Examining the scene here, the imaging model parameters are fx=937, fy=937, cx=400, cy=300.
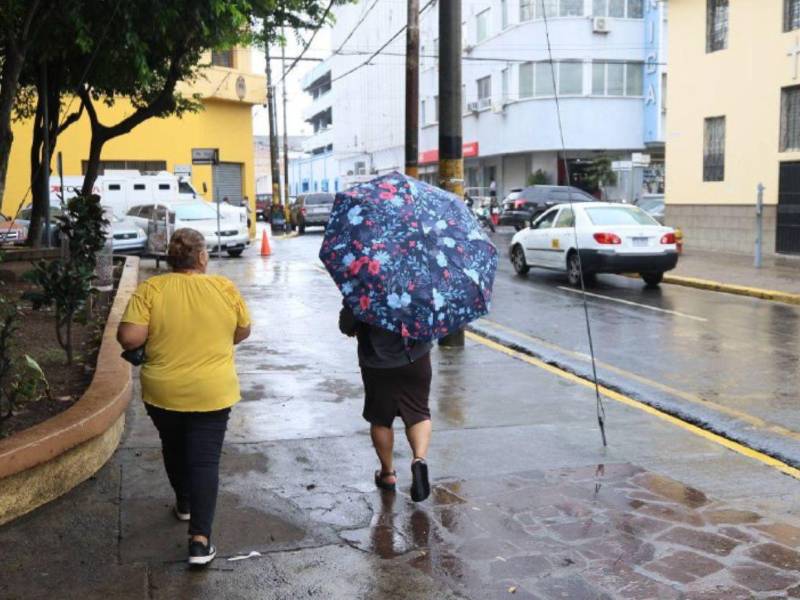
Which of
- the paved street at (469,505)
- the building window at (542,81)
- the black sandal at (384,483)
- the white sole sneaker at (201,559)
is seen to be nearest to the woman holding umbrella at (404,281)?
the black sandal at (384,483)

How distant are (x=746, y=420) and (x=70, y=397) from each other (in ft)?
16.3

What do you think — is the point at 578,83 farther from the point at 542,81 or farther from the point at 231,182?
the point at 231,182

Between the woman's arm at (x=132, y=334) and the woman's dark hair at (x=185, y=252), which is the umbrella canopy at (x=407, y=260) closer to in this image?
the woman's dark hair at (x=185, y=252)

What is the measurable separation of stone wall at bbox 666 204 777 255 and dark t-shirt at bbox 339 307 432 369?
19.4 meters

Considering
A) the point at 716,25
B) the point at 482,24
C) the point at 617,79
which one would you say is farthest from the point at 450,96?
the point at 482,24

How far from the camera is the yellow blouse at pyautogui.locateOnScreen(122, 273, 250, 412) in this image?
4.30m

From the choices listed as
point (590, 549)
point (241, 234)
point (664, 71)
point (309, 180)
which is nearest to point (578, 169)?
point (664, 71)

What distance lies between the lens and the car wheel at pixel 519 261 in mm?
18672

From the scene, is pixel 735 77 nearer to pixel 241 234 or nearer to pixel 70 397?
pixel 241 234

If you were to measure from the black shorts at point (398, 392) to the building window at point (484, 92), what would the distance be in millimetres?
41696

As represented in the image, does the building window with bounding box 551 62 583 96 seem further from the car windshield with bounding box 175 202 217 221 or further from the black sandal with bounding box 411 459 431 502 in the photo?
the black sandal with bounding box 411 459 431 502

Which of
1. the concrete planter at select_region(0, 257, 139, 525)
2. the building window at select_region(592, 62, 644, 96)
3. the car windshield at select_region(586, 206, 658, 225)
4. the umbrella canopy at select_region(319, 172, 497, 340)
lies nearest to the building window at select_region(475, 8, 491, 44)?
the building window at select_region(592, 62, 644, 96)

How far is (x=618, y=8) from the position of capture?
134ft

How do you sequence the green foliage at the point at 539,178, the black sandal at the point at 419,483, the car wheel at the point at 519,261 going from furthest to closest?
the green foliage at the point at 539,178
the car wheel at the point at 519,261
the black sandal at the point at 419,483
